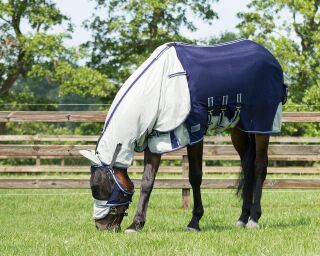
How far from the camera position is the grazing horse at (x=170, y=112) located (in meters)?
6.43

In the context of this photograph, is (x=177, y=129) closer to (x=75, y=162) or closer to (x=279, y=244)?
(x=279, y=244)

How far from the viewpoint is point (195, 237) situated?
234 inches

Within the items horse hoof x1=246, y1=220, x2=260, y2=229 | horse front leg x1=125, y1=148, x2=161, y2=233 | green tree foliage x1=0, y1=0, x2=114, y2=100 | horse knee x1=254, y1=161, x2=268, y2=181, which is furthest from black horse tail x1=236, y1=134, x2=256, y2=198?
green tree foliage x1=0, y1=0, x2=114, y2=100

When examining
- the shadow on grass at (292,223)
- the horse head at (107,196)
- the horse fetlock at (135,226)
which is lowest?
the shadow on grass at (292,223)

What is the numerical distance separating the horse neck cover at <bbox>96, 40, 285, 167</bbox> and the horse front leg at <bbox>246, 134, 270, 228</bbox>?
0.22 m

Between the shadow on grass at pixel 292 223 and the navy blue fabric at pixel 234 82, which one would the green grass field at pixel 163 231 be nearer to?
the shadow on grass at pixel 292 223

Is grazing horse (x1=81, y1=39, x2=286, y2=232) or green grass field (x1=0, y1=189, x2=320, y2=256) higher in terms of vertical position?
grazing horse (x1=81, y1=39, x2=286, y2=232)

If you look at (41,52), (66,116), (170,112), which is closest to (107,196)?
(170,112)

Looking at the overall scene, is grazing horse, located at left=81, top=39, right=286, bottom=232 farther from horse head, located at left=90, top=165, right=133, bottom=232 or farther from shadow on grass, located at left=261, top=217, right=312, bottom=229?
shadow on grass, located at left=261, top=217, right=312, bottom=229

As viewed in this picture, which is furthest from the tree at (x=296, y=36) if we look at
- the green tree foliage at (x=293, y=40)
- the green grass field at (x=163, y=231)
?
Answer: the green grass field at (x=163, y=231)

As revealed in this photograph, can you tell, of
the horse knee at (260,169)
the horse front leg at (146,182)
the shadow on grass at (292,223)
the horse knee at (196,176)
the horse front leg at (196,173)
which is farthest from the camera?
the horse knee at (260,169)

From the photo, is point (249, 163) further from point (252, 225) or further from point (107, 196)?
point (107, 196)

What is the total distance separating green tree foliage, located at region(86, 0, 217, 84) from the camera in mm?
30422

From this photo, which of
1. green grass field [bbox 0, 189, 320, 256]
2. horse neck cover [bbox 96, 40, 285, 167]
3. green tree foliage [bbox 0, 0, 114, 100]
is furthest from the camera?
green tree foliage [bbox 0, 0, 114, 100]
